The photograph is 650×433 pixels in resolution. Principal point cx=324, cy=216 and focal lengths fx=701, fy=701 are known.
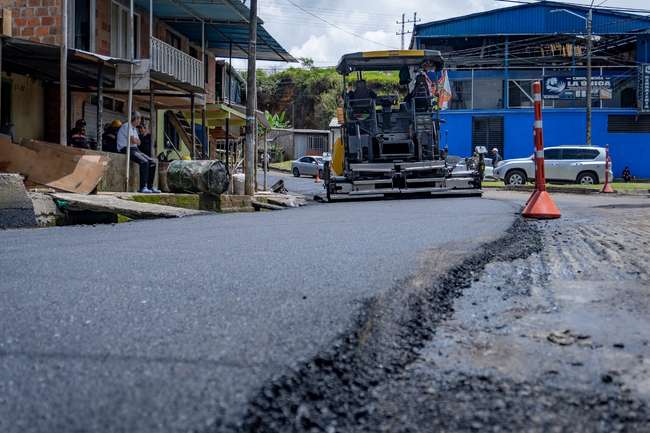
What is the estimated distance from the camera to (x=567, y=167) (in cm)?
2519

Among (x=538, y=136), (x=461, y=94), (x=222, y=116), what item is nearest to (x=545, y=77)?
(x=461, y=94)

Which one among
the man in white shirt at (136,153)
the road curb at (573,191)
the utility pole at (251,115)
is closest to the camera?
the man in white shirt at (136,153)

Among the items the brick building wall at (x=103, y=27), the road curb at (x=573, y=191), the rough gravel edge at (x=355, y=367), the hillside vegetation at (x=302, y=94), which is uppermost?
the hillside vegetation at (x=302, y=94)

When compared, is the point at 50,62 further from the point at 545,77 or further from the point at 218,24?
the point at 545,77

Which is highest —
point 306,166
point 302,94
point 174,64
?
point 302,94

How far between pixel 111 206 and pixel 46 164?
64.1 inches

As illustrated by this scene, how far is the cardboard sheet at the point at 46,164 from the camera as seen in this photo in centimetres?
994

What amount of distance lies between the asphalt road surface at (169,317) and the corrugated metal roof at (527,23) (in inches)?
1424

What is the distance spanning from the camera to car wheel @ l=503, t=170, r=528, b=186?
1005 inches

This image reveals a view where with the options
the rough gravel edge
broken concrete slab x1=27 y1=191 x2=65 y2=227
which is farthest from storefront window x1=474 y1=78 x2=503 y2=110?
the rough gravel edge

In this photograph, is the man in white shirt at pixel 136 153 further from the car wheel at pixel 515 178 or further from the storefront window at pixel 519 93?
the storefront window at pixel 519 93

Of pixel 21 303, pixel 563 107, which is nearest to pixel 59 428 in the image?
pixel 21 303

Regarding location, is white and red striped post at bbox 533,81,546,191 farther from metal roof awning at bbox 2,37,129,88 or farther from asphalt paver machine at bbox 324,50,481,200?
metal roof awning at bbox 2,37,129,88

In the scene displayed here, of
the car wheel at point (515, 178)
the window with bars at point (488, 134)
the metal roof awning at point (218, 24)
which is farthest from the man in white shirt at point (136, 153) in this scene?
the window with bars at point (488, 134)
